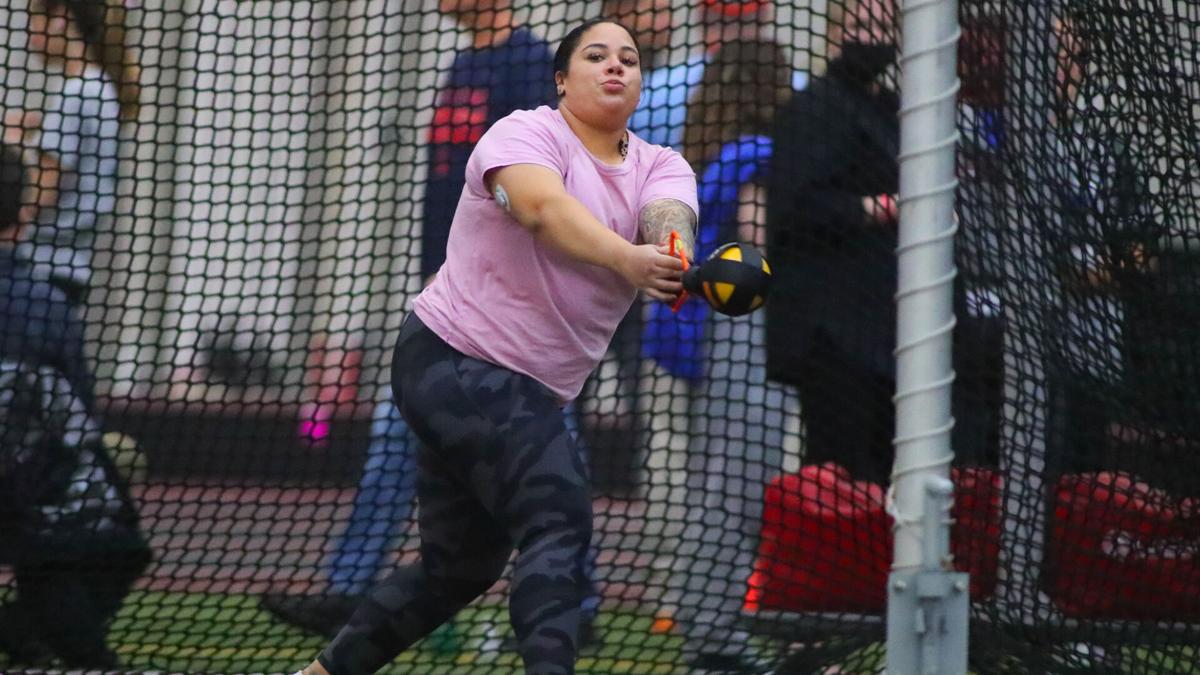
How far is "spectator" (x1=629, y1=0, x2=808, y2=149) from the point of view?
5.00 metres

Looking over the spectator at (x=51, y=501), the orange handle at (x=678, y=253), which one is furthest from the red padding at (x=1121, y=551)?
the spectator at (x=51, y=501)

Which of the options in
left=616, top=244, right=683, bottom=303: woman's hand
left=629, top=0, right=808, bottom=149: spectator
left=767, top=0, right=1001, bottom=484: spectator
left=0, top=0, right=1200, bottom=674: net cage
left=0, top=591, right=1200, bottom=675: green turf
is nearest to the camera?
left=616, top=244, right=683, bottom=303: woman's hand

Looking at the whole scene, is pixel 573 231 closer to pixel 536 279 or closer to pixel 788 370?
pixel 536 279

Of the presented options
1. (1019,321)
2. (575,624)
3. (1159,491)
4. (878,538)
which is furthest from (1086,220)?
(575,624)

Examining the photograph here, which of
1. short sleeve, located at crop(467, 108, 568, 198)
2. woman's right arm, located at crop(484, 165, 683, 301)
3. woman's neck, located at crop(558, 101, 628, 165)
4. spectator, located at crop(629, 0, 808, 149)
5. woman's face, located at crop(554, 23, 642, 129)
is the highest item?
spectator, located at crop(629, 0, 808, 149)

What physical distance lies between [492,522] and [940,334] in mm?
1283

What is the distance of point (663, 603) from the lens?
479cm

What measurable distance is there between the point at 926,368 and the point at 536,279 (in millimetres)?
1009

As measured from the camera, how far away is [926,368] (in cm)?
239

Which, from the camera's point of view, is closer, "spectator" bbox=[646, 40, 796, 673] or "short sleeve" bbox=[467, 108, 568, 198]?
"short sleeve" bbox=[467, 108, 568, 198]

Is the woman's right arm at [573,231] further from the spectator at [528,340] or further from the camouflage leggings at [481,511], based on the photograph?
the camouflage leggings at [481,511]

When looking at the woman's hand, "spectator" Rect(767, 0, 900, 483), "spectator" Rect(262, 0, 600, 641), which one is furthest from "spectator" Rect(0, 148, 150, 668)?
the woman's hand

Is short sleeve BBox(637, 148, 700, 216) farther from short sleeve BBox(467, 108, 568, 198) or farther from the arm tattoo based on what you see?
short sleeve BBox(467, 108, 568, 198)

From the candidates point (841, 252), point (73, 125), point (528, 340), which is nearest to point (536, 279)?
point (528, 340)
